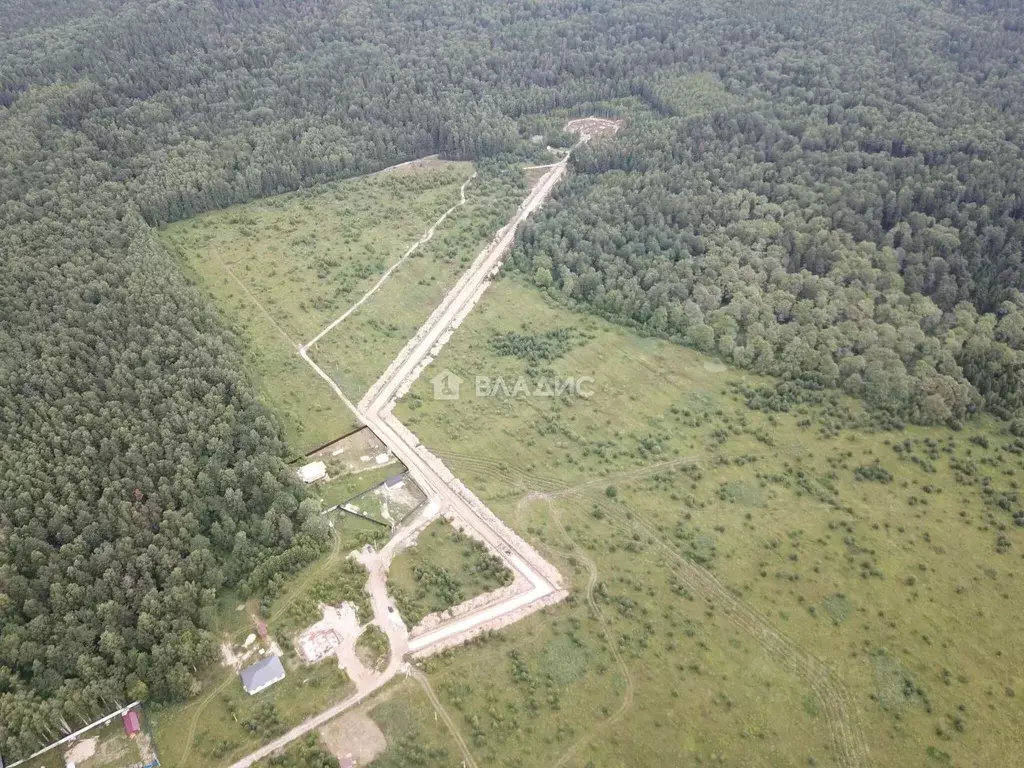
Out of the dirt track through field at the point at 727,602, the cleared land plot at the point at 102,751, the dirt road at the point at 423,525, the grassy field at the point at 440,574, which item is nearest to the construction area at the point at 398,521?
the dirt road at the point at 423,525

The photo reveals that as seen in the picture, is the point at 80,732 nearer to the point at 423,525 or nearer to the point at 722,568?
the point at 423,525

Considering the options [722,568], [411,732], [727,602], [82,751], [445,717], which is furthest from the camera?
[722,568]

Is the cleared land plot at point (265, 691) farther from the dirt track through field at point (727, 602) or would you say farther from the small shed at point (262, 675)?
the dirt track through field at point (727, 602)

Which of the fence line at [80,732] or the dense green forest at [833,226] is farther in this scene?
the dense green forest at [833,226]

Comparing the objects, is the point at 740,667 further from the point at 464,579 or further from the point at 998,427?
the point at 998,427

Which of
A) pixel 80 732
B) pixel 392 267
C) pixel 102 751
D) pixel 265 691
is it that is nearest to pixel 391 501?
pixel 265 691

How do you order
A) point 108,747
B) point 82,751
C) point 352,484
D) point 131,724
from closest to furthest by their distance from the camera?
point 82,751, point 108,747, point 131,724, point 352,484

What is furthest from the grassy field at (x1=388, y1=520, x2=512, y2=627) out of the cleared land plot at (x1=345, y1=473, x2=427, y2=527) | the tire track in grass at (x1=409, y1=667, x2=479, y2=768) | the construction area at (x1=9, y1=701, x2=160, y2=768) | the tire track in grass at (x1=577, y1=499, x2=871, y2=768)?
the construction area at (x1=9, y1=701, x2=160, y2=768)

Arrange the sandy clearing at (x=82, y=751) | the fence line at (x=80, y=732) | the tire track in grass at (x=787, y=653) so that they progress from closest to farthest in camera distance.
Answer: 1. the fence line at (x=80, y=732)
2. the sandy clearing at (x=82, y=751)
3. the tire track in grass at (x=787, y=653)
